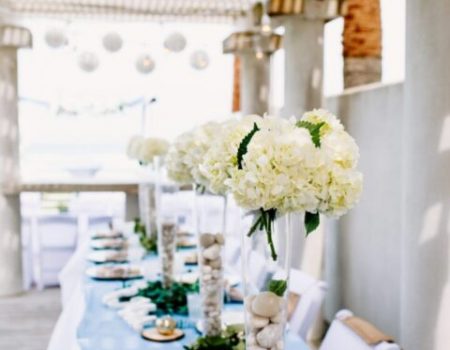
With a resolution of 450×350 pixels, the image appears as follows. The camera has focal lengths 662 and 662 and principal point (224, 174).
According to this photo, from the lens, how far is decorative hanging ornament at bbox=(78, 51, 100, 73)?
728 centimetres

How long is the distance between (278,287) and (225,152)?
327 millimetres

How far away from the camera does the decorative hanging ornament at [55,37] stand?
21.2ft

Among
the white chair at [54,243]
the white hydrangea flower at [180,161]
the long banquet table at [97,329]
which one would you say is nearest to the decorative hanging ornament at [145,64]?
the white chair at [54,243]

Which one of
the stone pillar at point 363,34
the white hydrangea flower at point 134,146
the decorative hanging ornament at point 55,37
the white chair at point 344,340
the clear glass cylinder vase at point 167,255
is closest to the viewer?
the white chair at point 344,340

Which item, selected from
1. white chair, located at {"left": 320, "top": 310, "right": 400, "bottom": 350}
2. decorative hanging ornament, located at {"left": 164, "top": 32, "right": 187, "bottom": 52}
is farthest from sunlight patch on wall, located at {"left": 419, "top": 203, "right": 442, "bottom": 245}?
decorative hanging ornament, located at {"left": 164, "top": 32, "right": 187, "bottom": 52}

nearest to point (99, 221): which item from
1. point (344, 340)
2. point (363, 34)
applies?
point (363, 34)

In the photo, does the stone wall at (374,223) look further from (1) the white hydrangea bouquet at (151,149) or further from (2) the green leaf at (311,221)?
(2) the green leaf at (311,221)

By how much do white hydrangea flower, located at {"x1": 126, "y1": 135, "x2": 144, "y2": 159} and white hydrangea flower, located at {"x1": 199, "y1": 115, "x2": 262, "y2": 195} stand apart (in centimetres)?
249

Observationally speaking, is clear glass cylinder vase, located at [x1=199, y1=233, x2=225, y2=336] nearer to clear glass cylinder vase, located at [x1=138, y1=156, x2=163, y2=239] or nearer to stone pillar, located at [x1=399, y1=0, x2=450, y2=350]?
stone pillar, located at [x1=399, y1=0, x2=450, y2=350]

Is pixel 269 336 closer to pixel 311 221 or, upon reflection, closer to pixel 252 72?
pixel 311 221

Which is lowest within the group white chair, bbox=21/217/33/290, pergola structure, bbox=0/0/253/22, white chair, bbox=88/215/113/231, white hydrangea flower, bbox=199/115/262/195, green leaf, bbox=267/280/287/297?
white chair, bbox=21/217/33/290

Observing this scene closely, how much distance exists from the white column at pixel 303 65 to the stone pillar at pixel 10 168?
2.51 meters

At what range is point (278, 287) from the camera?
1483 mm

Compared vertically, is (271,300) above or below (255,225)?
below
